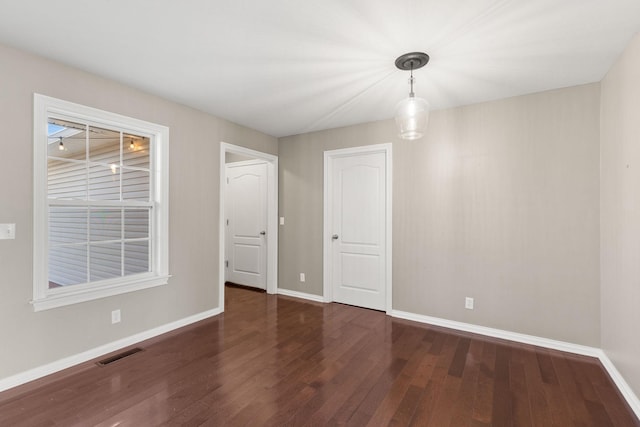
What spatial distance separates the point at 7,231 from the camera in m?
2.21

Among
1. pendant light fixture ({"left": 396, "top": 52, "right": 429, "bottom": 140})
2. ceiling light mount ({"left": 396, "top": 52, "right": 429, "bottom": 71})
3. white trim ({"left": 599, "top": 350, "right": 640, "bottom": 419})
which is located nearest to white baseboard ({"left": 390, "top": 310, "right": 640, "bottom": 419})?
white trim ({"left": 599, "top": 350, "right": 640, "bottom": 419})

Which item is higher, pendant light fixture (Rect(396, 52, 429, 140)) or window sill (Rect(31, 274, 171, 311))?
pendant light fixture (Rect(396, 52, 429, 140))

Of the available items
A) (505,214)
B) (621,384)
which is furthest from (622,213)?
(621,384)

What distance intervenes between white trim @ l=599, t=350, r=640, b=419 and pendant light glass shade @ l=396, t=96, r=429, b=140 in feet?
7.59

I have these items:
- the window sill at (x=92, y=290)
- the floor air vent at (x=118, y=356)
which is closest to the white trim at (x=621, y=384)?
the floor air vent at (x=118, y=356)

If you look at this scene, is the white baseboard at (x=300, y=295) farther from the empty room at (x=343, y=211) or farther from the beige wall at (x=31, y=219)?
the beige wall at (x=31, y=219)

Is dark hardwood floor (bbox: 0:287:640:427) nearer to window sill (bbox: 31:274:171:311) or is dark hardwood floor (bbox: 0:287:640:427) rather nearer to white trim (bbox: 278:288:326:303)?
window sill (bbox: 31:274:171:311)

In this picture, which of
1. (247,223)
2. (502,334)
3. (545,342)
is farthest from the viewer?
(247,223)

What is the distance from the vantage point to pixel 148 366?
2.54 meters

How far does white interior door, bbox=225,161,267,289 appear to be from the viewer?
5000mm

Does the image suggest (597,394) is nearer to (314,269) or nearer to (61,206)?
(314,269)

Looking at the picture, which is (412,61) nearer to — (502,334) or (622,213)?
(622,213)

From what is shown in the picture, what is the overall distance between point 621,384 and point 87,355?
4.24 m

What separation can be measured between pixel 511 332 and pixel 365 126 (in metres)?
2.87
